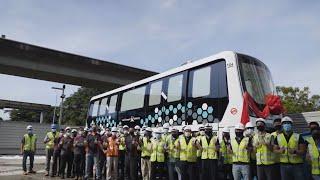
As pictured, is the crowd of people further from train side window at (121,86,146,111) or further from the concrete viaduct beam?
the concrete viaduct beam

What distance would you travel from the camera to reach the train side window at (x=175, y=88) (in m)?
12.4

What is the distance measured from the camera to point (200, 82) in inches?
455

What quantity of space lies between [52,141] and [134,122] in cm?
354

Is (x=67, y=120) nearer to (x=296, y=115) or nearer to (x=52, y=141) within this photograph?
(x=52, y=141)

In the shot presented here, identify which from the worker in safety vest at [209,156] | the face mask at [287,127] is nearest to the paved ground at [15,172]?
the worker in safety vest at [209,156]

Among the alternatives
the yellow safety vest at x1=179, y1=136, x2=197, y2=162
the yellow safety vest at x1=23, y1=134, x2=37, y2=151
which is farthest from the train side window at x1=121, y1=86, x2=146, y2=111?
the yellow safety vest at x1=179, y1=136, x2=197, y2=162

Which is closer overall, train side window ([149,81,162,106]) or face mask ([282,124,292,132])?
face mask ([282,124,292,132])

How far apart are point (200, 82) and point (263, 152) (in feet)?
11.7

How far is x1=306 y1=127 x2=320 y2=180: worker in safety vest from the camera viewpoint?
7.63 m

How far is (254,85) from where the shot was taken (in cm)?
1068

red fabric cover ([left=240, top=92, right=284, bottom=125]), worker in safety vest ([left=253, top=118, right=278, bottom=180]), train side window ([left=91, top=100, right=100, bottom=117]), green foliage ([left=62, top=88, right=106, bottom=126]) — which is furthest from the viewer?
green foliage ([left=62, top=88, right=106, bottom=126])

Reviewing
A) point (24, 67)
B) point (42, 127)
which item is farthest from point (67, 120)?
point (24, 67)

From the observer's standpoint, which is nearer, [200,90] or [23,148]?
[200,90]

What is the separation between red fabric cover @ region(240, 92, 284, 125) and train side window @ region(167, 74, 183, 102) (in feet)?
8.95
